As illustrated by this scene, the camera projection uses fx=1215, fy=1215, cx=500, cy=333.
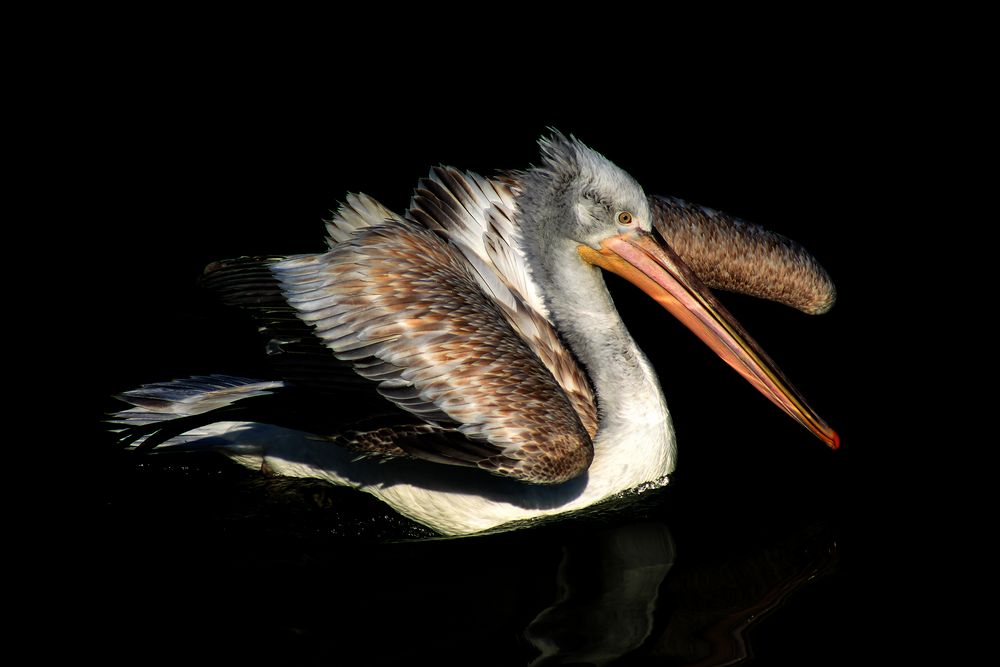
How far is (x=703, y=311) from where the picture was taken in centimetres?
484

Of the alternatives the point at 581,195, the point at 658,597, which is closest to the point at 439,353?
the point at 581,195

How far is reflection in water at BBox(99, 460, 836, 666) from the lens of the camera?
12.1 ft

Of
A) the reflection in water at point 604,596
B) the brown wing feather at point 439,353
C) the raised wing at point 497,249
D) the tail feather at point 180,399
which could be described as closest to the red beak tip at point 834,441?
the reflection in water at point 604,596

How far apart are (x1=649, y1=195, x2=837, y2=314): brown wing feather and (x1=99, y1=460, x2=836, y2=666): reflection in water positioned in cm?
161

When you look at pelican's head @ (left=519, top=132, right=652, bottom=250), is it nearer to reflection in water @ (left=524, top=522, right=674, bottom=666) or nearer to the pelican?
the pelican

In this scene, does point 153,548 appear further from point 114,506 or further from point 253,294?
point 253,294

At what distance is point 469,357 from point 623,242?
2.91ft

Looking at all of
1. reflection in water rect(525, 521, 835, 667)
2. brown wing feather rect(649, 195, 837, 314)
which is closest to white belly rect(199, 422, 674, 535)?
reflection in water rect(525, 521, 835, 667)

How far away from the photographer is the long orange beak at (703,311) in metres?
4.82

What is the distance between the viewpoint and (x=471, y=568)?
4.20 meters

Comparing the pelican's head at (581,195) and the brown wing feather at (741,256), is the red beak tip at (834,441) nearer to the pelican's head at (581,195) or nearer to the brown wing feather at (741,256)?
the pelican's head at (581,195)

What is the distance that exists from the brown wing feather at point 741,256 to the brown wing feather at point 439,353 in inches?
65.4

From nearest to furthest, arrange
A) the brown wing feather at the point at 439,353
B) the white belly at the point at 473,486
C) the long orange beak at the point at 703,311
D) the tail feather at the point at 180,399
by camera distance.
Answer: the brown wing feather at the point at 439,353
the white belly at the point at 473,486
the long orange beak at the point at 703,311
the tail feather at the point at 180,399

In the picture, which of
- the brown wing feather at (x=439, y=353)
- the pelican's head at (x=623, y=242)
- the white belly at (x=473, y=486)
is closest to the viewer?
the brown wing feather at (x=439, y=353)
